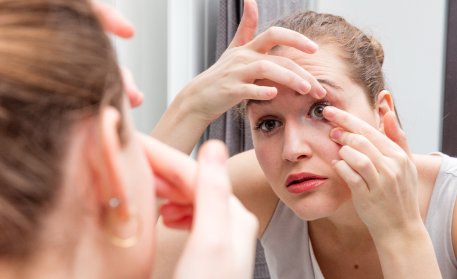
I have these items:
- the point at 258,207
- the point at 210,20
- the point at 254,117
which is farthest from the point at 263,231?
the point at 210,20

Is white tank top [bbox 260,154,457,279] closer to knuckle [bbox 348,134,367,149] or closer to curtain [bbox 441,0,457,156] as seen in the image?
knuckle [bbox 348,134,367,149]

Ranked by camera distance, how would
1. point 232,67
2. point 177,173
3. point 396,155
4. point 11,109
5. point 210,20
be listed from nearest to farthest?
point 11,109
point 177,173
point 396,155
point 232,67
point 210,20

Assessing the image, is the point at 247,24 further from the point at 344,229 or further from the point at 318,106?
the point at 344,229

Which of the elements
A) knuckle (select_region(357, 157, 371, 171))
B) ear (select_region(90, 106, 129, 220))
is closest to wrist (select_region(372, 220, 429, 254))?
knuckle (select_region(357, 157, 371, 171))

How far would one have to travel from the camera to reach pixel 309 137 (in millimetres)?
897

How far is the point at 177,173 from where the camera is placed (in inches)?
20.1

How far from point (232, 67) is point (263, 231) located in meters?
0.44

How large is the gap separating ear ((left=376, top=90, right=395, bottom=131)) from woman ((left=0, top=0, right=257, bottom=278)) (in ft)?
1.87

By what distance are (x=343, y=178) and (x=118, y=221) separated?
51 cm

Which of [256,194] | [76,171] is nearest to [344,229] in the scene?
[256,194]

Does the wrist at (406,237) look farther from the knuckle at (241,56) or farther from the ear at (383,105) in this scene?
the knuckle at (241,56)

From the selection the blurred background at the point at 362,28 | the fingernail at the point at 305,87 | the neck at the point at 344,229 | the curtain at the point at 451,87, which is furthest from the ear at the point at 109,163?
the curtain at the point at 451,87

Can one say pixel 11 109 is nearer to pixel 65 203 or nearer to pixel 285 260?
pixel 65 203

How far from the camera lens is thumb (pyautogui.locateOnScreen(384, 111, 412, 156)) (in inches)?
34.1
